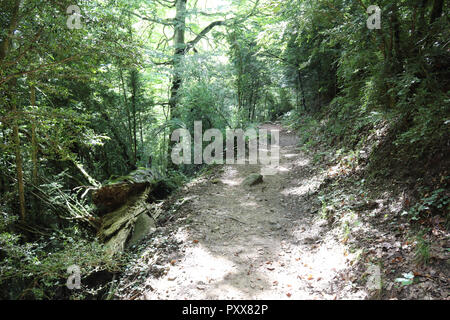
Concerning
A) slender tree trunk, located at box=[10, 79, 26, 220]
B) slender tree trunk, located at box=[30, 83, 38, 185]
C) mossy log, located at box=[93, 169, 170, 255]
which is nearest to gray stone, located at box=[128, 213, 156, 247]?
mossy log, located at box=[93, 169, 170, 255]

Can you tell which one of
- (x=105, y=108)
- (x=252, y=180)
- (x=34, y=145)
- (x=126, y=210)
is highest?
(x=105, y=108)

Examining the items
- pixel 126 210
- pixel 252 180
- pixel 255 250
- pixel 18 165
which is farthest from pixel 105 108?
pixel 255 250

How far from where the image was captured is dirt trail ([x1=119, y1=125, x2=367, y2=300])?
3.15 meters

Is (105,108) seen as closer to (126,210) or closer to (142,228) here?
(126,210)

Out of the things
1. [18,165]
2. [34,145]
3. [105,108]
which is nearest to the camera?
[34,145]

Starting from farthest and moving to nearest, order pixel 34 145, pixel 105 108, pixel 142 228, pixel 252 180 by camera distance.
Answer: pixel 105 108 → pixel 252 180 → pixel 142 228 → pixel 34 145

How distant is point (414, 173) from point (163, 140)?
9.08 m

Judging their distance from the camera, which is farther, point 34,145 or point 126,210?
point 126,210

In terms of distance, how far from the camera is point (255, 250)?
411cm

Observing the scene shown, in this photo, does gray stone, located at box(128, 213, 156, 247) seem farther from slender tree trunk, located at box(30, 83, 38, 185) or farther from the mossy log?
slender tree trunk, located at box(30, 83, 38, 185)

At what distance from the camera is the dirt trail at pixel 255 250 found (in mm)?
3152

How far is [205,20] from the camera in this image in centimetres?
1357
